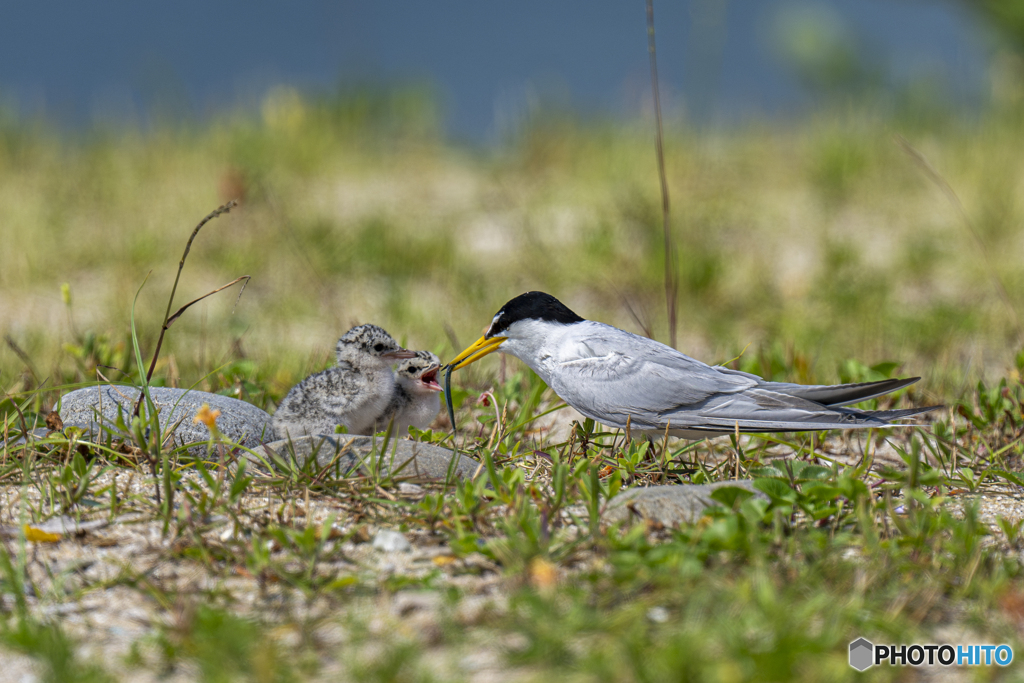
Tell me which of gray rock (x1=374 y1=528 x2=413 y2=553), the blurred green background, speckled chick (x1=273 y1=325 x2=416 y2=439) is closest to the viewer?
gray rock (x1=374 y1=528 x2=413 y2=553)

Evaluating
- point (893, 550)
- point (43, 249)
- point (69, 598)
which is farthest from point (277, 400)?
point (43, 249)

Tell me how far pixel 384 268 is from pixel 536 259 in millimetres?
1405

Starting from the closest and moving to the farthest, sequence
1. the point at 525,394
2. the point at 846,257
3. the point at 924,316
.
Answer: the point at 525,394, the point at 924,316, the point at 846,257

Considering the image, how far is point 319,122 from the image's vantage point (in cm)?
1130

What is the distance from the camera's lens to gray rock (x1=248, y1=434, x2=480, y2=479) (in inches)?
123

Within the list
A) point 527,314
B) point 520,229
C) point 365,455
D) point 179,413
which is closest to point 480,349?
point 527,314

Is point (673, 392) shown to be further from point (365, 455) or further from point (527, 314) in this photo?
point (365, 455)

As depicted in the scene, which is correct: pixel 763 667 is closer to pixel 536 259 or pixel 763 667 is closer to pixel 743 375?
pixel 743 375

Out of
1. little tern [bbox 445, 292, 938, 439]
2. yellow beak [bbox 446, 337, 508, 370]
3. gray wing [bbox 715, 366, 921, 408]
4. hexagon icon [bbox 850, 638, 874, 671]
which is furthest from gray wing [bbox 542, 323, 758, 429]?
hexagon icon [bbox 850, 638, 874, 671]

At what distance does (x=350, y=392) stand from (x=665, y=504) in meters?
1.66

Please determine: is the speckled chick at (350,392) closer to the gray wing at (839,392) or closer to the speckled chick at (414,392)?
the speckled chick at (414,392)
